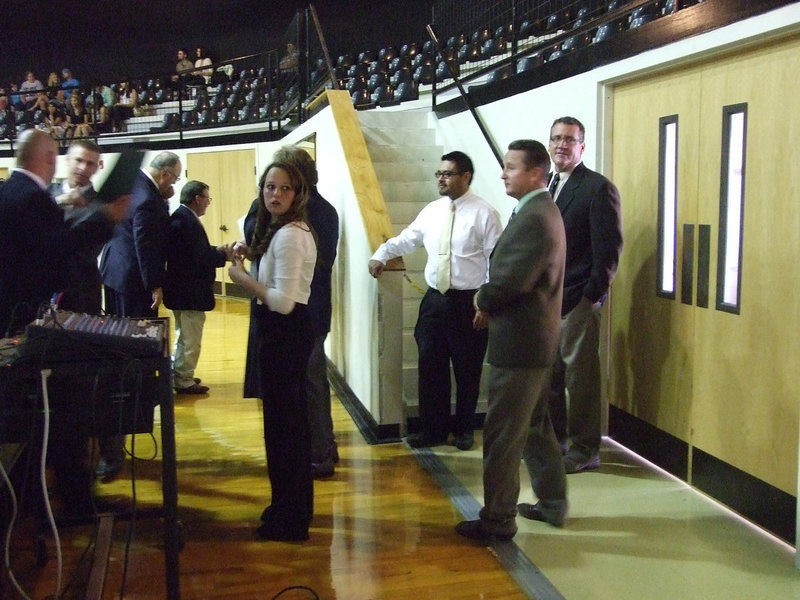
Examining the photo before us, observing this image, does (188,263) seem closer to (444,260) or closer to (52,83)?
(444,260)

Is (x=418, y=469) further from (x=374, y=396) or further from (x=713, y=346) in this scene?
(x=713, y=346)

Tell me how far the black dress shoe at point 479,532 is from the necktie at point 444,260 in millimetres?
1340

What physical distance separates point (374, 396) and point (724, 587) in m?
2.11

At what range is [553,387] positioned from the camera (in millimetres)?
3666

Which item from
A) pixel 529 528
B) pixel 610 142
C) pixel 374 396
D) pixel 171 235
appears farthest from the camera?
pixel 171 235

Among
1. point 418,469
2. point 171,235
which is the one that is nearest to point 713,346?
point 418,469

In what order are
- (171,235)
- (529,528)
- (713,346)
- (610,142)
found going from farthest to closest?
(171,235) → (610,142) → (713,346) → (529,528)

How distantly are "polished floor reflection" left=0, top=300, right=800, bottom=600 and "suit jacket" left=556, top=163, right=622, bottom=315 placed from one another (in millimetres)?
909

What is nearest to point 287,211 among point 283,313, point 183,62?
point 283,313

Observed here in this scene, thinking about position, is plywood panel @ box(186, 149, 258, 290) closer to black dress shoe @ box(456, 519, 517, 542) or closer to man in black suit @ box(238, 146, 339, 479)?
man in black suit @ box(238, 146, 339, 479)

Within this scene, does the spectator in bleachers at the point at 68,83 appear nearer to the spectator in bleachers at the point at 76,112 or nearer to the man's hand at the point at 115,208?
the spectator in bleachers at the point at 76,112

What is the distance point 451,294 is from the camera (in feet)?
12.6

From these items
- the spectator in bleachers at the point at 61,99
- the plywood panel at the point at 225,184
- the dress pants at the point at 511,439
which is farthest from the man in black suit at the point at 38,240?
the spectator in bleachers at the point at 61,99

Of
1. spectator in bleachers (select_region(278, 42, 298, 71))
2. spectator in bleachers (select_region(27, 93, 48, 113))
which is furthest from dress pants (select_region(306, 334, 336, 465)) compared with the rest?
spectator in bleachers (select_region(27, 93, 48, 113))
